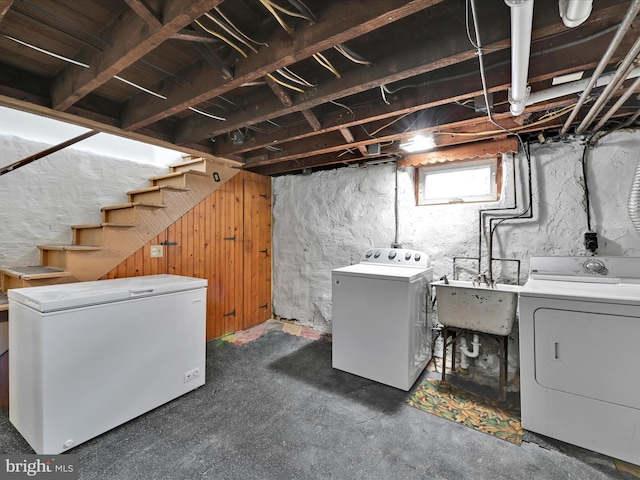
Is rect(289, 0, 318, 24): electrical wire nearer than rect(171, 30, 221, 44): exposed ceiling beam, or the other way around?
rect(289, 0, 318, 24): electrical wire

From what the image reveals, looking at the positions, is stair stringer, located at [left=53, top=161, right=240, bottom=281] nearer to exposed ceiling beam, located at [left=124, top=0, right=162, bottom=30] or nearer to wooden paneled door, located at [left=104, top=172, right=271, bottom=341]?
wooden paneled door, located at [left=104, top=172, right=271, bottom=341]

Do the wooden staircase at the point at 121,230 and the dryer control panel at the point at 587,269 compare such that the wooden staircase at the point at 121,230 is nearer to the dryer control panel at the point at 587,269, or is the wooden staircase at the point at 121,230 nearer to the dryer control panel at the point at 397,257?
the dryer control panel at the point at 397,257

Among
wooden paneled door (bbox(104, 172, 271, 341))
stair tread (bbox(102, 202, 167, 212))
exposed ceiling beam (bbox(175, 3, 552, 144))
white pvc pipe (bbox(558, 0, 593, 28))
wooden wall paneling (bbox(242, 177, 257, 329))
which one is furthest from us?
wooden wall paneling (bbox(242, 177, 257, 329))

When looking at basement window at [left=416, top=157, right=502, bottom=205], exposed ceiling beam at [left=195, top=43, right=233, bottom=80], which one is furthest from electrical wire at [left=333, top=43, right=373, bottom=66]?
basement window at [left=416, top=157, right=502, bottom=205]

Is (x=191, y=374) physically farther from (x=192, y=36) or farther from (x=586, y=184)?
(x=586, y=184)

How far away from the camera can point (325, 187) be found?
11.0 feet

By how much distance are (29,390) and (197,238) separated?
166cm

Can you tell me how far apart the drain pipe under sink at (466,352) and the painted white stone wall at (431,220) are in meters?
0.13

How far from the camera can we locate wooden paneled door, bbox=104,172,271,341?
269cm

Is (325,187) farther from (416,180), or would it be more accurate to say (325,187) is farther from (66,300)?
(66,300)

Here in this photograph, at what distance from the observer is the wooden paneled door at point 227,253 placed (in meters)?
2.69

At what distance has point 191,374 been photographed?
2.08 meters

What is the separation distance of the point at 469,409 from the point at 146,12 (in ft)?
9.10

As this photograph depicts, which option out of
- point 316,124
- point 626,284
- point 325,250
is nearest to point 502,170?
point 626,284
